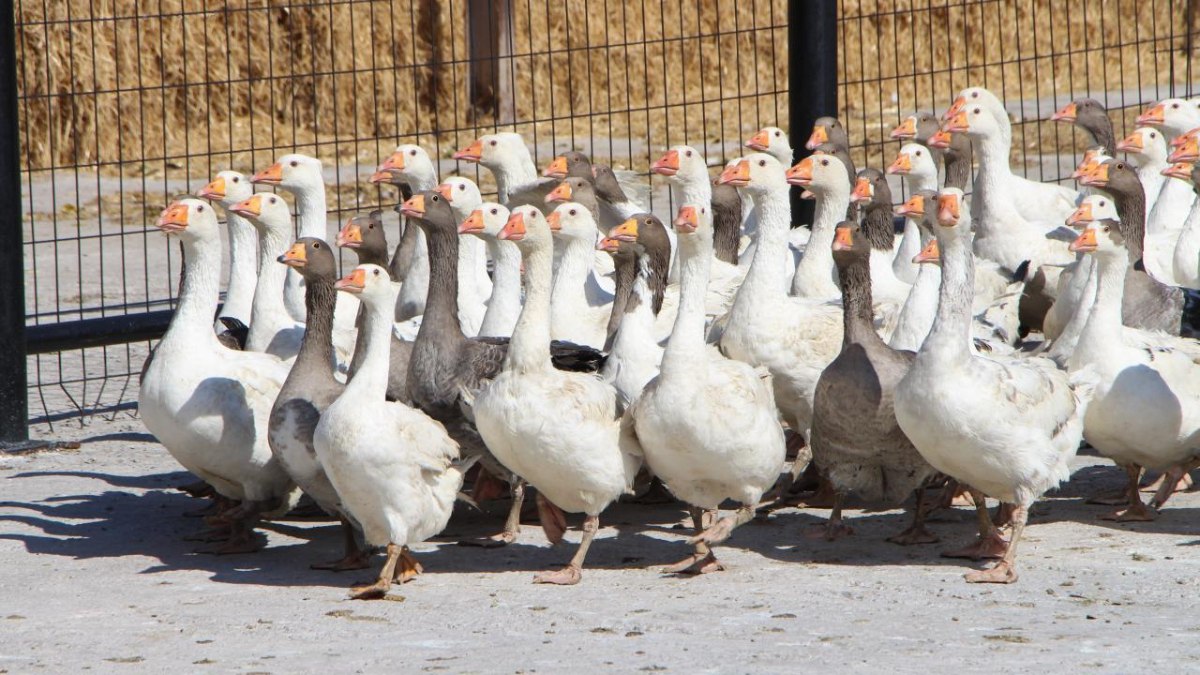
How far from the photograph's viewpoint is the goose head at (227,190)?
343 inches

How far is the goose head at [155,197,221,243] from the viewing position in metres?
7.85

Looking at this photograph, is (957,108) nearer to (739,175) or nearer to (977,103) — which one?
(977,103)

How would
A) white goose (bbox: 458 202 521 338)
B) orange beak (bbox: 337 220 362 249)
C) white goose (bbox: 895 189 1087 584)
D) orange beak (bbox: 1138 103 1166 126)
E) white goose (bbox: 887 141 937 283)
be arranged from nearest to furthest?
white goose (bbox: 895 189 1087 584)
white goose (bbox: 458 202 521 338)
orange beak (bbox: 337 220 362 249)
white goose (bbox: 887 141 937 283)
orange beak (bbox: 1138 103 1166 126)

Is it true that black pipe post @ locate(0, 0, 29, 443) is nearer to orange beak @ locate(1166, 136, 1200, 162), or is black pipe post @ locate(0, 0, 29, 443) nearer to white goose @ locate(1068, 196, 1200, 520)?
white goose @ locate(1068, 196, 1200, 520)

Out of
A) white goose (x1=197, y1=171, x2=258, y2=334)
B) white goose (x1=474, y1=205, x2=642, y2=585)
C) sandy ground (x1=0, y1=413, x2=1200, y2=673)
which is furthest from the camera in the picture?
white goose (x1=197, y1=171, x2=258, y2=334)

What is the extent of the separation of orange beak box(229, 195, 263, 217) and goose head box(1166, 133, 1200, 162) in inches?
184

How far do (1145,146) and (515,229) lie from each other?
4.86m

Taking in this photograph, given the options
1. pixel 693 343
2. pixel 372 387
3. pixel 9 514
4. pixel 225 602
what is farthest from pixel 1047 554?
pixel 9 514

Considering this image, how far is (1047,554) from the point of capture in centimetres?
689

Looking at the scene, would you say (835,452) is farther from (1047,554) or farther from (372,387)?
(372,387)

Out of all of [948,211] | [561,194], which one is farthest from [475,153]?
[948,211]

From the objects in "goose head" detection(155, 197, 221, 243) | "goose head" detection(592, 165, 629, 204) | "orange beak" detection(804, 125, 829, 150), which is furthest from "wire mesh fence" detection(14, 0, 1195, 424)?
"goose head" detection(155, 197, 221, 243)

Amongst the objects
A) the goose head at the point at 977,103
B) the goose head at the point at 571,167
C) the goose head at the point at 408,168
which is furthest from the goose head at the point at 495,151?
the goose head at the point at 977,103

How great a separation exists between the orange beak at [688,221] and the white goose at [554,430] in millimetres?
715
